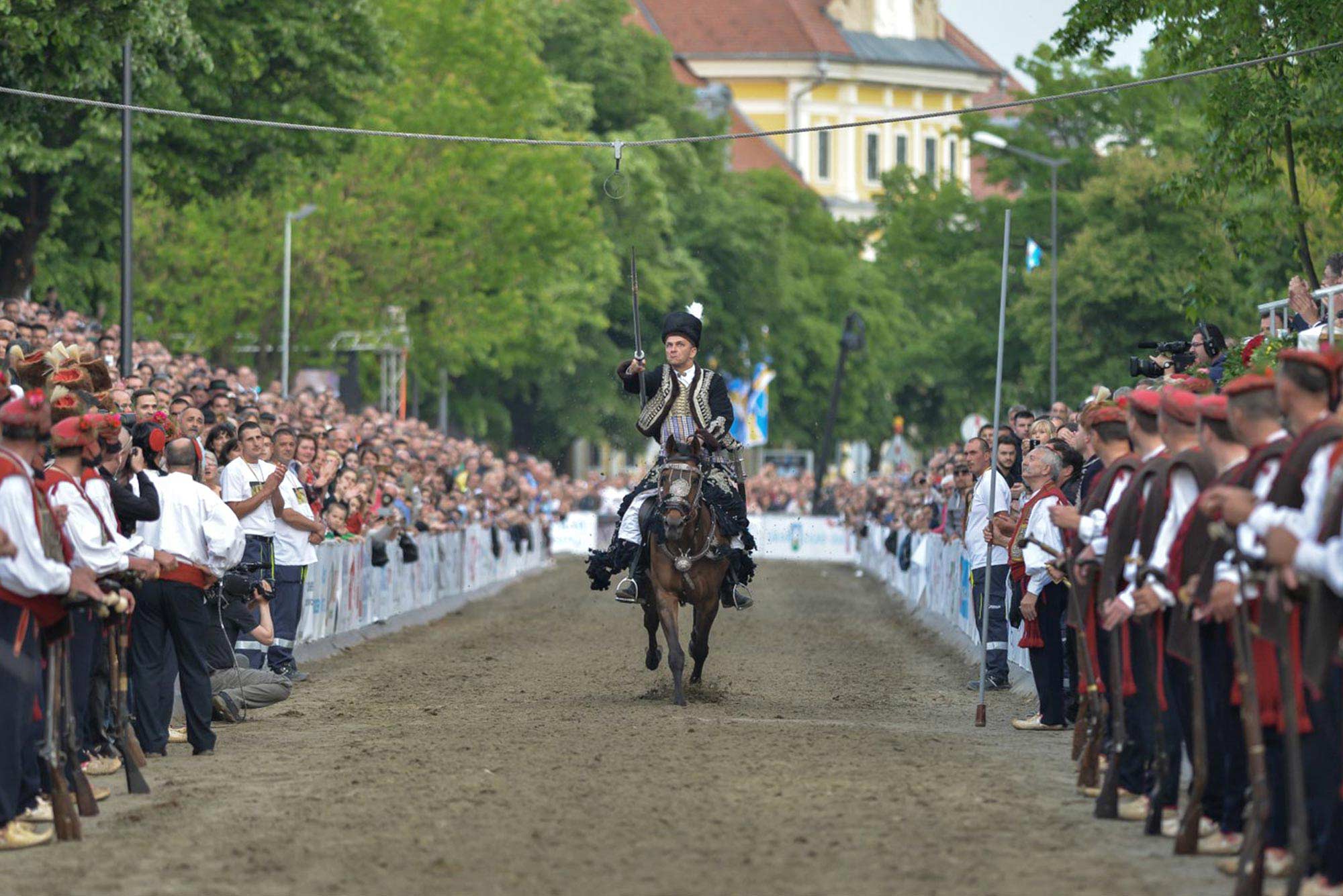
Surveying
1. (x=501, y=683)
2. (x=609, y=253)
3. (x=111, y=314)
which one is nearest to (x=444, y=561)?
(x=111, y=314)

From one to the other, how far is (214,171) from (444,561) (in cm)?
661

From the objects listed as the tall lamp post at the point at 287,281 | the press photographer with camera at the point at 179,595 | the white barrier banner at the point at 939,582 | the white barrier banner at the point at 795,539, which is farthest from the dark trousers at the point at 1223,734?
the white barrier banner at the point at 795,539

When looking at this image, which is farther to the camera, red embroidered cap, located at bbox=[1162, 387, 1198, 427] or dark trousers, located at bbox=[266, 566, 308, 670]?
dark trousers, located at bbox=[266, 566, 308, 670]

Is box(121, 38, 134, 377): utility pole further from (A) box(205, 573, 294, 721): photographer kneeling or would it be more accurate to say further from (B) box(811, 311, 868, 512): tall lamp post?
(B) box(811, 311, 868, 512): tall lamp post

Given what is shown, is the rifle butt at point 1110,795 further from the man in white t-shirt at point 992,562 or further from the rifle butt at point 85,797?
the man in white t-shirt at point 992,562

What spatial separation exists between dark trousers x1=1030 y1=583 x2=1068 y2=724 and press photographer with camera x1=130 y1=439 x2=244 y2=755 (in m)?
5.09

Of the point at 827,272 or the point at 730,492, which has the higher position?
the point at 827,272

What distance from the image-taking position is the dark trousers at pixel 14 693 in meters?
11.5

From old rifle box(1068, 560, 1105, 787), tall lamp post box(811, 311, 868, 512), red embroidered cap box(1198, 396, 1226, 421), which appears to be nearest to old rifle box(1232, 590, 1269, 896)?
red embroidered cap box(1198, 396, 1226, 421)

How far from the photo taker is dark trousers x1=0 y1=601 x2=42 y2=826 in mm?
11547

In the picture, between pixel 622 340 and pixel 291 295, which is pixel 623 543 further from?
pixel 622 340

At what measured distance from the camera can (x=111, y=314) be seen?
45.1 m

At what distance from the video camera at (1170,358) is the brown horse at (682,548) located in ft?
10.7

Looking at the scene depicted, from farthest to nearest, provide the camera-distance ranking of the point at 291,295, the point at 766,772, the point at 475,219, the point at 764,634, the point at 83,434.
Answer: the point at 475,219 < the point at 291,295 < the point at 764,634 < the point at 766,772 < the point at 83,434
